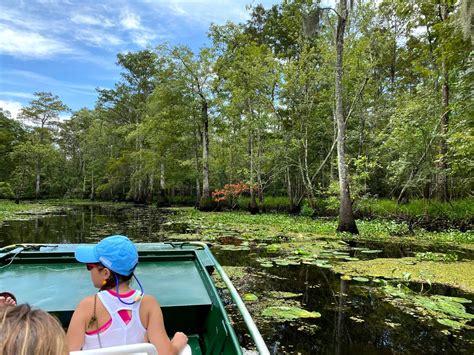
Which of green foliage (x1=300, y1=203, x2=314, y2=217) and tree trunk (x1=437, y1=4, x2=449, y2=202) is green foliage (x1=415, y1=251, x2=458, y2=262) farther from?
green foliage (x1=300, y1=203, x2=314, y2=217)

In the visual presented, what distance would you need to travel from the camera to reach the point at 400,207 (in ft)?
49.2

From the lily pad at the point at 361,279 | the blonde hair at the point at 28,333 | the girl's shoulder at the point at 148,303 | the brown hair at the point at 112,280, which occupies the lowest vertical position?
the lily pad at the point at 361,279

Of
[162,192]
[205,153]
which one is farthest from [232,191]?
[162,192]

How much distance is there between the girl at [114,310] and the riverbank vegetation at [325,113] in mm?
9826

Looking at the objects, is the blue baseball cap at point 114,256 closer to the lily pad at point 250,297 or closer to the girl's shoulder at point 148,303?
the girl's shoulder at point 148,303

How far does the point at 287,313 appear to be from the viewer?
455cm

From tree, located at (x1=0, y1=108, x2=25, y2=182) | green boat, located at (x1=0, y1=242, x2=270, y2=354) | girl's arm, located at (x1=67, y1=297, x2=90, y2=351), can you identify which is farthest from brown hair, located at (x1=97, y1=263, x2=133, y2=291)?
tree, located at (x1=0, y1=108, x2=25, y2=182)

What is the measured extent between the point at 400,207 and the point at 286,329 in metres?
12.6

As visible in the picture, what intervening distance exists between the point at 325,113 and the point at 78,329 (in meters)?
21.8

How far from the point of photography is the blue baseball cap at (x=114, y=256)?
2.02 m

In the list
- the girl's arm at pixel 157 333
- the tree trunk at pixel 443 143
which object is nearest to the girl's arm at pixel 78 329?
the girl's arm at pixel 157 333

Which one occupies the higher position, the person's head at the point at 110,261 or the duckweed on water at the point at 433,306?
the person's head at the point at 110,261

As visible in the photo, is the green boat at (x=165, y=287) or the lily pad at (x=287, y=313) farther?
the lily pad at (x=287, y=313)

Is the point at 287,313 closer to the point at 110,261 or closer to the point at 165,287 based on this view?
the point at 165,287
